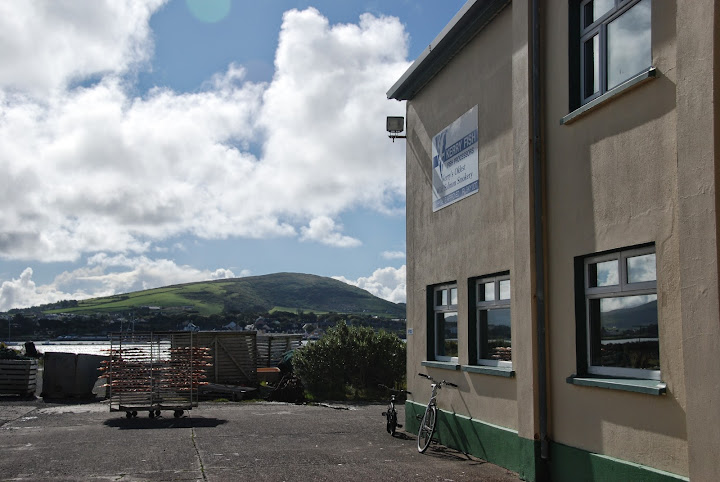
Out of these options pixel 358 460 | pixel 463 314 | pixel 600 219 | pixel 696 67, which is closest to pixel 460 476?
pixel 358 460

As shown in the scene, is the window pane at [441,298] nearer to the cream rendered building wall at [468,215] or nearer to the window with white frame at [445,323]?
the window with white frame at [445,323]

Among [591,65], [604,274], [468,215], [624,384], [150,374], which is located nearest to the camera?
[624,384]

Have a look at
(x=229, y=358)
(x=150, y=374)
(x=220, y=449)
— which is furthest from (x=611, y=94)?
(x=229, y=358)

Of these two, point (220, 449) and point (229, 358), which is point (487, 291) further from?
point (229, 358)

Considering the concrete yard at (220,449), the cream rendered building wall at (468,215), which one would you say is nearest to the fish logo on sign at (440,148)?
the cream rendered building wall at (468,215)

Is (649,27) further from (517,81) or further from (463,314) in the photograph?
(463,314)

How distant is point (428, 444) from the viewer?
38.1 ft

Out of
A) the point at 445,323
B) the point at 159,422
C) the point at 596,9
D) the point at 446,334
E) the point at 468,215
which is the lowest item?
the point at 159,422

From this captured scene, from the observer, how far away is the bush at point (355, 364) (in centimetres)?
2333

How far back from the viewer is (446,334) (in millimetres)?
13055

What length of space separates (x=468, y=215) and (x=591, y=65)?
11.8 feet

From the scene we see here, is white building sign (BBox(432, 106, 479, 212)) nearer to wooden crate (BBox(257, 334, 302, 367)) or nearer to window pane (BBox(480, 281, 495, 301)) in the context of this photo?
window pane (BBox(480, 281, 495, 301))

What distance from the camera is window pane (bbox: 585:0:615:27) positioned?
27.0ft

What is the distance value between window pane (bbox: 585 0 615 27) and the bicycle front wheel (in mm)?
6215
